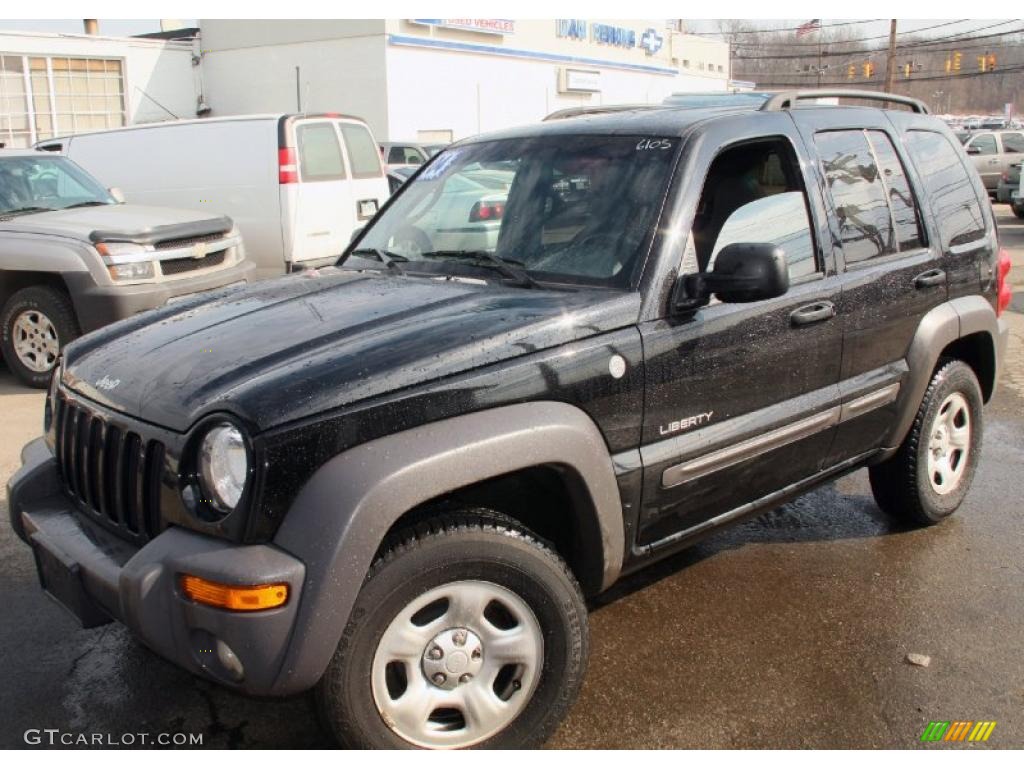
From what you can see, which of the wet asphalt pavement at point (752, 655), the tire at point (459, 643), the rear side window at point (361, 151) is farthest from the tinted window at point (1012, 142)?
the tire at point (459, 643)

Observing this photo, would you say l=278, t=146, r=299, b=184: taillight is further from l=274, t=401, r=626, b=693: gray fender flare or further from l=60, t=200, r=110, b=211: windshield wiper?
l=274, t=401, r=626, b=693: gray fender flare

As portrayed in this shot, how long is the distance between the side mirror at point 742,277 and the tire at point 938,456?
166cm

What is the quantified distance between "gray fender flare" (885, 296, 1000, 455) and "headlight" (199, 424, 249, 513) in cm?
283

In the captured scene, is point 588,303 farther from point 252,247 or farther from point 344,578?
point 252,247

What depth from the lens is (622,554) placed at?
10.1 feet

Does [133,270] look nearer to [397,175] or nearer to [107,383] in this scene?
[107,383]

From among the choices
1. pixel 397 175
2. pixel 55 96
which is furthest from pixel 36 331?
pixel 55 96

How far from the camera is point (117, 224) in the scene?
7625 mm

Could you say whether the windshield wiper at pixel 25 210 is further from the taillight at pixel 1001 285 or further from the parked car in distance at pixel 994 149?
the parked car in distance at pixel 994 149

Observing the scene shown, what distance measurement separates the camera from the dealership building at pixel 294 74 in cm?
2608

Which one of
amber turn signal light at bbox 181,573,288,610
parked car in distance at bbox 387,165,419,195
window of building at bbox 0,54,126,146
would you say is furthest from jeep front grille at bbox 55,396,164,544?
window of building at bbox 0,54,126,146

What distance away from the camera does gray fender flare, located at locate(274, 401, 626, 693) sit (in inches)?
93.1

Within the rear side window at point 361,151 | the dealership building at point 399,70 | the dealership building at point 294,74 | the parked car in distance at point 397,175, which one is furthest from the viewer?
the dealership building at point 399,70

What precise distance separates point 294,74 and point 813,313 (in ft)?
95.0
